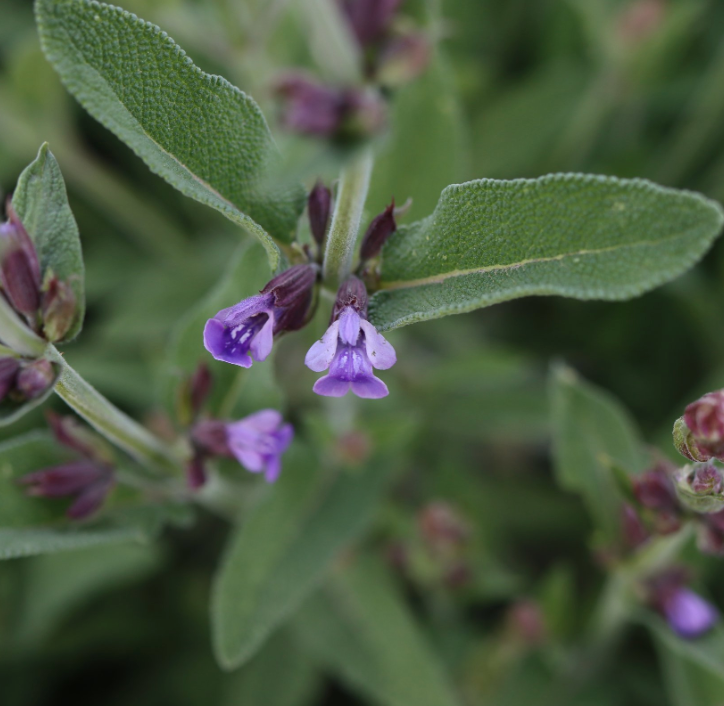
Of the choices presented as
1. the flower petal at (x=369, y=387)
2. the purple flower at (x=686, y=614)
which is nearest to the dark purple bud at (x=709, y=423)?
the flower petal at (x=369, y=387)

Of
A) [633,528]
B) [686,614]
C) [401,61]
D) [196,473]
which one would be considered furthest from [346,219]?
[686,614]

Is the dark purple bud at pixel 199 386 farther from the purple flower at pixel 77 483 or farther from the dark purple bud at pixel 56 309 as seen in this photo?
the dark purple bud at pixel 56 309

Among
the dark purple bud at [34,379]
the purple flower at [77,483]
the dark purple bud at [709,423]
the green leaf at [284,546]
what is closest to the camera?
the dark purple bud at [709,423]

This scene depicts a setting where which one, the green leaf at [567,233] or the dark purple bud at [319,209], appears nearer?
the green leaf at [567,233]

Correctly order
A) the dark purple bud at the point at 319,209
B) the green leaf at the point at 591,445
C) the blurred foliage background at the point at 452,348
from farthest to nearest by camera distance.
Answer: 1. the blurred foliage background at the point at 452,348
2. the green leaf at the point at 591,445
3. the dark purple bud at the point at 319,209

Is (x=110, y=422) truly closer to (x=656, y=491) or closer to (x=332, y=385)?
(x=332, y=385)

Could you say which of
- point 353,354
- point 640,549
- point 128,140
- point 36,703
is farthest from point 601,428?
point 36,703

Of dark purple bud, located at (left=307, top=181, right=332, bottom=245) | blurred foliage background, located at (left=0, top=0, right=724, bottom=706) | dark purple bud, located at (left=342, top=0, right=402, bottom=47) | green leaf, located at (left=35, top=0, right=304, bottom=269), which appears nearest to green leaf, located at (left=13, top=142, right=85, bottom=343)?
green leaf, located at (left=35, top=0, right=304, bottom=269)
